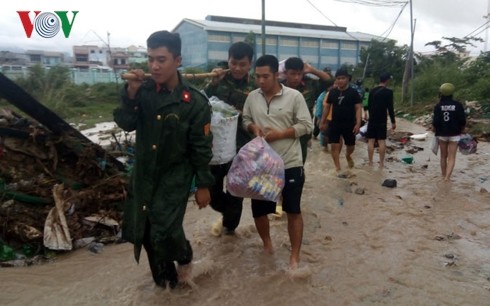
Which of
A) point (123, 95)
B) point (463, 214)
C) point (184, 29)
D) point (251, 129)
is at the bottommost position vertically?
point (463, 214)

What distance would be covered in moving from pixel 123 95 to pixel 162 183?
0.61 m

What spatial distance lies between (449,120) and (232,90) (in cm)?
448

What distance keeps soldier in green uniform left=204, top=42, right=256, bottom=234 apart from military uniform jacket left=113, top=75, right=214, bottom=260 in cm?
78

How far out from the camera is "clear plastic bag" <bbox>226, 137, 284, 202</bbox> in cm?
327

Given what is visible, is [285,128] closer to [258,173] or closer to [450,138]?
[258,173]

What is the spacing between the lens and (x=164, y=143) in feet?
9.34

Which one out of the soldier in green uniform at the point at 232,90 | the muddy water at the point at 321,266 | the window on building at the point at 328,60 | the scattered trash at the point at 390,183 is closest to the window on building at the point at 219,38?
the window on building at the point at 328,60

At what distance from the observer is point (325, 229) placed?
16.2 ft

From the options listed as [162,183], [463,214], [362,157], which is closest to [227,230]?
[162,183]

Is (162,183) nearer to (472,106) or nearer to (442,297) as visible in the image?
(442,297)

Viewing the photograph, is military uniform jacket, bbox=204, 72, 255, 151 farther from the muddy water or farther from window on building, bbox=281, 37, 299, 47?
window on building, bbox=281, 37, 299, 47

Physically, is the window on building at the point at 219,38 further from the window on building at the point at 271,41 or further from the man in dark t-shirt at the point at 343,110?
the man in dark t-shirt at the point at 343,110

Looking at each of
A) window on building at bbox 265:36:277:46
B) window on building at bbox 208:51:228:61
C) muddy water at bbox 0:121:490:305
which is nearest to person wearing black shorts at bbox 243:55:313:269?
muddy water at bbox 0:121:490:305

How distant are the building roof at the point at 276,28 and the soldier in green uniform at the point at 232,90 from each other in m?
44.2
